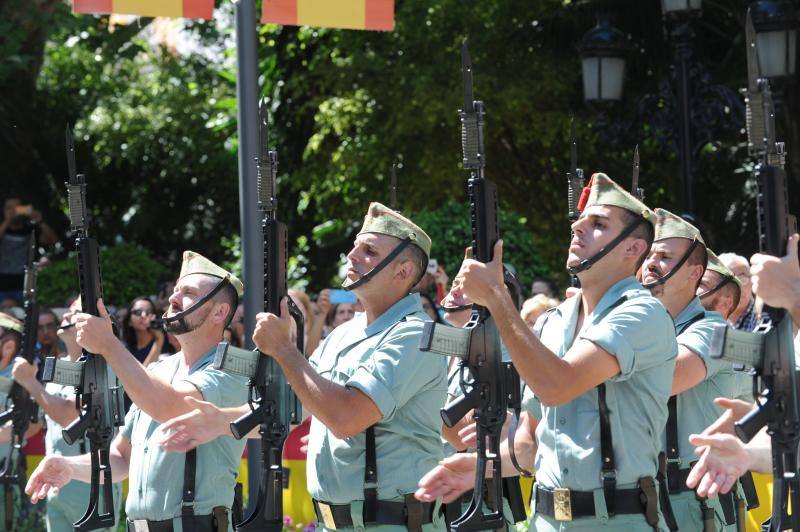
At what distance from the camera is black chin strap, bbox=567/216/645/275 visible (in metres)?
4.69

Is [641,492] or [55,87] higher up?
[55,87]

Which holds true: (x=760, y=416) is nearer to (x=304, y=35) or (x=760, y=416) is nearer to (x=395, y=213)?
(x=395, y=213)

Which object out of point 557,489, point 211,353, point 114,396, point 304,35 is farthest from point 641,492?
point 304,35

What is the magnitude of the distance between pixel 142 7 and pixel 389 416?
3.54m

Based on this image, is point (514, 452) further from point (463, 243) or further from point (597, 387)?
point (463, 243)

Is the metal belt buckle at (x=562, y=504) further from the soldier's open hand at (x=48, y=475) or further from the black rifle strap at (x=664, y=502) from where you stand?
the soldier's open hand at (x=48, y=475)

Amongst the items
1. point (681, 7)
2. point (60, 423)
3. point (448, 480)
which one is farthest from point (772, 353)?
point (681, 7)

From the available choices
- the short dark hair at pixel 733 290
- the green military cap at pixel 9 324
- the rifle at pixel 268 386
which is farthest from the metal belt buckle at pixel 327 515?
the green military cap at pixel 9 324

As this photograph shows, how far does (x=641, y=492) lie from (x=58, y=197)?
54.0ft

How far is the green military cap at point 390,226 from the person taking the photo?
5387 millimetres

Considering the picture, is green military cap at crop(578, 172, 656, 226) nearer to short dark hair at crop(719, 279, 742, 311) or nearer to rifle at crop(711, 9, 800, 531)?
rifle at crop(711, 9, 800, 531)

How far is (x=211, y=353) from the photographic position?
5.92 meters

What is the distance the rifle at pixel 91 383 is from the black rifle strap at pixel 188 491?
53cm

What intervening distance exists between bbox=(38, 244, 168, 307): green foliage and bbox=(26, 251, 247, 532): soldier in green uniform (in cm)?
913
